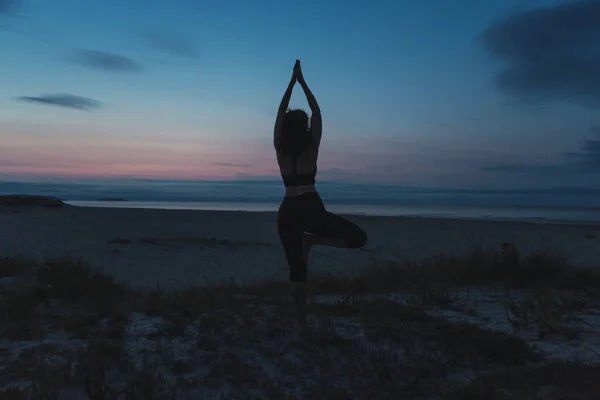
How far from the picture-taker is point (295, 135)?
14.4 ft

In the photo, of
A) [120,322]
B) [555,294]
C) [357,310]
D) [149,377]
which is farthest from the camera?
[555,294]

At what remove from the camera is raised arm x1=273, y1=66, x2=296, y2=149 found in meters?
4.52

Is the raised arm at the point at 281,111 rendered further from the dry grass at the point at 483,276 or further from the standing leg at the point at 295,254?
the dry grass at the point at 483,276

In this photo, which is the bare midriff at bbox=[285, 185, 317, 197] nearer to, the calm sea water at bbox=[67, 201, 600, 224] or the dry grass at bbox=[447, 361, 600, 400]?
the dry grass at bbox=[447, 361, 600, 400]

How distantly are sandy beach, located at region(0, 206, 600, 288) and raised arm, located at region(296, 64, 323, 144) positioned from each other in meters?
4.58

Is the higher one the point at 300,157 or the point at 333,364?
the point at 300,157

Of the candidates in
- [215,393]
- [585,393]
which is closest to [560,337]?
[585,393]

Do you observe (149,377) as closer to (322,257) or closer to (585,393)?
(585,393)

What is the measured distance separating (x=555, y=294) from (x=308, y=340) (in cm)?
372

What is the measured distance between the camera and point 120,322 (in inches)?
200

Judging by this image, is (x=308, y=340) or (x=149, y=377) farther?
(x=308, y=340)

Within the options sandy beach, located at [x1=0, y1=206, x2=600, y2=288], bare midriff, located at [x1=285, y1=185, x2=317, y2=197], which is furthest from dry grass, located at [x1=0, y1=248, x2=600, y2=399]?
sandy beach, located at [x1=0, y1=206, x2=600, y2=288]

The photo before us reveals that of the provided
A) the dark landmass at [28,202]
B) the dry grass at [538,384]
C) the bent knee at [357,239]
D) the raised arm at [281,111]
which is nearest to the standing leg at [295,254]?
the bent knee at [357,239]

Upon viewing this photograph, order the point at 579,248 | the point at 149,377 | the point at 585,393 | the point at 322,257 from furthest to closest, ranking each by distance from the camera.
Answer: the point at 579,248, the point at 322,257, the point at 149,377, the point at 585,393
